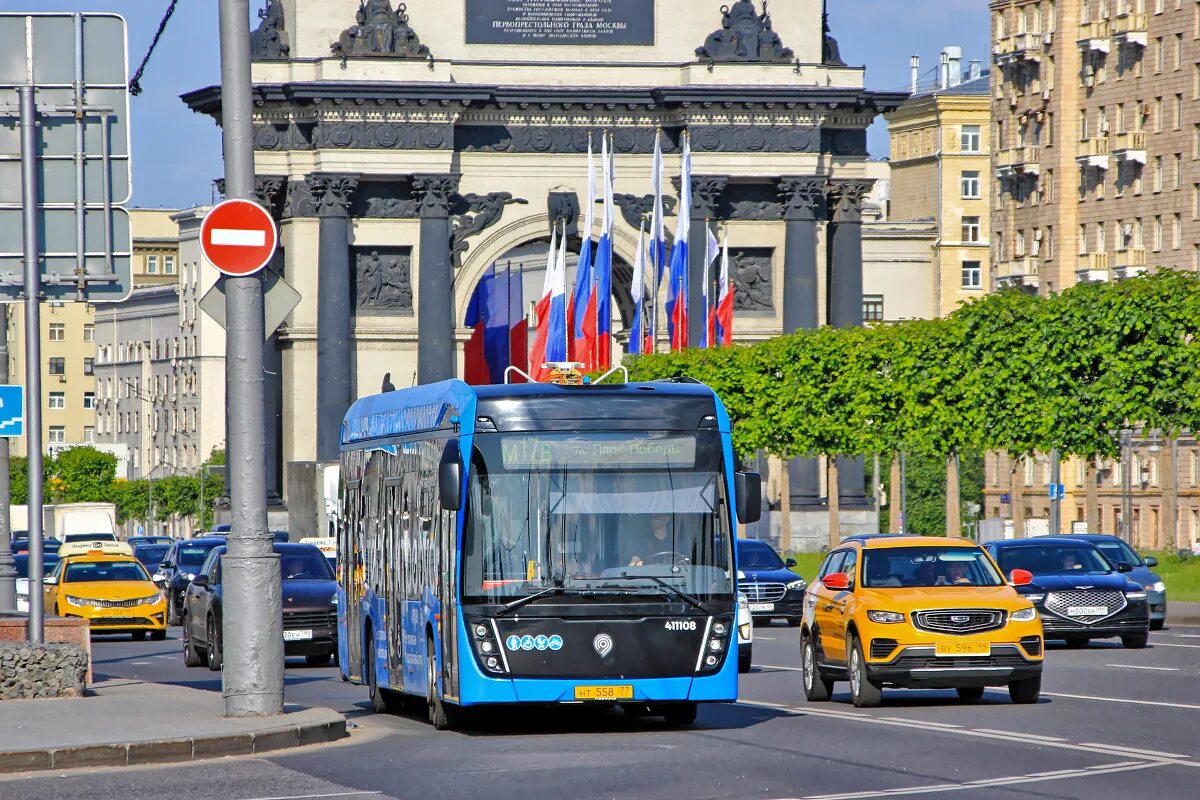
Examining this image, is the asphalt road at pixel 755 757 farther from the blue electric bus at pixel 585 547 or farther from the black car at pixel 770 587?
the black car at pixel 770 587

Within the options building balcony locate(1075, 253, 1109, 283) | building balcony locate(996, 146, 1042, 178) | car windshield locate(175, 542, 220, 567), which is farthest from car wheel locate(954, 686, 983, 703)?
building balcony locate(996, 146, 1042, 178)

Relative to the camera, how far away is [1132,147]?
111875mm

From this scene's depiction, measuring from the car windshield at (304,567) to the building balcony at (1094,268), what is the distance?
80.3 meters

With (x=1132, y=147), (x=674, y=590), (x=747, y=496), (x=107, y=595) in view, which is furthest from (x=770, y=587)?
(x=1132, y=147)

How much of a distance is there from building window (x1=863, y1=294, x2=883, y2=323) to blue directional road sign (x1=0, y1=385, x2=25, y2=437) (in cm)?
9319

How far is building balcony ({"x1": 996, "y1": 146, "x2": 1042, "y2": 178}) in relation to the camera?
12019 centimetres

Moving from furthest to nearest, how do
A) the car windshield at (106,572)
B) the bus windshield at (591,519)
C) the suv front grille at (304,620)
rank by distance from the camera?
the car windshield at (106,572) → the suv front grille at (304,620) → the bus windshield at (591,519)

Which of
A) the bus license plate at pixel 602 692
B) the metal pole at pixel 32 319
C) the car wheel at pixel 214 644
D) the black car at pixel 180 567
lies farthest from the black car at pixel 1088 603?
the black car at pixel 180 567

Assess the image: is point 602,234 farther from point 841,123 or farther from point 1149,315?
point 1149,315

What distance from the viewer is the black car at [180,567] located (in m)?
52.2

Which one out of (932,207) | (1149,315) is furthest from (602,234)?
(932,207)

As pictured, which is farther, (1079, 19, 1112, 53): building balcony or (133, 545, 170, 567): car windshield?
(1079, 19, 1112, 53): building balcony

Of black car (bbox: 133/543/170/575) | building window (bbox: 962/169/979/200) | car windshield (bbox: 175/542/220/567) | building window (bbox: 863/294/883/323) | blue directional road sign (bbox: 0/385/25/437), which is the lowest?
black car (bbox: 133/543/170/575)

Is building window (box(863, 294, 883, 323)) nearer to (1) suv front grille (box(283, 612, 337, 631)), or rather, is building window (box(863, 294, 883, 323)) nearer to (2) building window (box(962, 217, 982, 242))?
(2) building window (box(962, 217, 982, 242))
